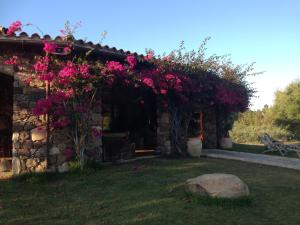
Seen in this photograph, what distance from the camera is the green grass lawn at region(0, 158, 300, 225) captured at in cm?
466

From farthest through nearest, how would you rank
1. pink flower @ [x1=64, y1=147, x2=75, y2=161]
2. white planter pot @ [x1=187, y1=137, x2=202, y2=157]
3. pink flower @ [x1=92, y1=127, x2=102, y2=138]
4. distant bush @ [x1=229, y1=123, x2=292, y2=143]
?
distant bush @ [x1=229, y1=123, x2=292, y2=143] < white planter pot @ [x1=187, y1=137, x2=202, y2=157] < pink flower @ [x1=92, y1=127, x2=102, y2=138] < pink flower @ [x1=64, y1=147, x2=75, y2=161]

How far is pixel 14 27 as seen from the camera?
764 centimetres

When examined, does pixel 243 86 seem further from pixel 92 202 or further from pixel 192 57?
pixel 92 202

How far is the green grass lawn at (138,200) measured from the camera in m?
4.66

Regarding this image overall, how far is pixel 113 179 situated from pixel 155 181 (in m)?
0.97

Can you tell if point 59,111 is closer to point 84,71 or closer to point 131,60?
point 84,71

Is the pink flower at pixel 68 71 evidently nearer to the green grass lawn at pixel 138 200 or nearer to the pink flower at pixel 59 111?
the pink flower at pixel 59 111

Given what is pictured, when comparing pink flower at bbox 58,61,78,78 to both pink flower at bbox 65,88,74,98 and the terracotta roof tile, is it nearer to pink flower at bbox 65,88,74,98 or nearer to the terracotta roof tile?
pink flower at bbox 65,88,74,98

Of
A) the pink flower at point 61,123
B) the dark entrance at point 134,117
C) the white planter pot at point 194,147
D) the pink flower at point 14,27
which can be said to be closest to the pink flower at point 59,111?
the pink flower at point 61,123

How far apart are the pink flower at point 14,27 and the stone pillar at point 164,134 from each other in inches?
215

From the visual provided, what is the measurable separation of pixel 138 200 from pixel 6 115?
708 centimetres

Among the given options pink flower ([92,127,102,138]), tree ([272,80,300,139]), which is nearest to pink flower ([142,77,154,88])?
pink flower ([92,127,102,138])

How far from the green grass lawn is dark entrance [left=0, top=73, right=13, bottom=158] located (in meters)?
3.35

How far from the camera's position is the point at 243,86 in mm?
14266
